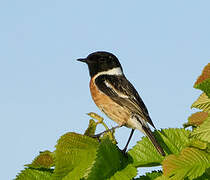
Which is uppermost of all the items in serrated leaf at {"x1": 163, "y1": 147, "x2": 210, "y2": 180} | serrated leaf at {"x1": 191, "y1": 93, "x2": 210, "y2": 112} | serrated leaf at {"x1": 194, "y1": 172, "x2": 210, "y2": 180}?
serrated leaf at {"x1": 191, "y1": 93, "x2": 210, "y2": 112}

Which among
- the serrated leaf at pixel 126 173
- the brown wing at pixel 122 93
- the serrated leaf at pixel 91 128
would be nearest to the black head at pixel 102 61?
the brown wing at pixel 122 93

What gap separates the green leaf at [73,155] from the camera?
9.56 ft

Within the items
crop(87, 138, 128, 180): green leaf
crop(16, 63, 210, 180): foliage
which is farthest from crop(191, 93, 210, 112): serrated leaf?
crop(87, 138, 128, 180): green leaf

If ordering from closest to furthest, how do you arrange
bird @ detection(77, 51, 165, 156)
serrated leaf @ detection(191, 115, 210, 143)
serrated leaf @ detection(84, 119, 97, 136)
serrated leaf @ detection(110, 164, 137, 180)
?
serrated leaf @ detection(191, 115, 210, 143), serrated leaf @ detection(110, 164, 137, 180), serrated leaf @ detection(84, 119, 97, 136), bird @ detection(77, 51, 165, 156)

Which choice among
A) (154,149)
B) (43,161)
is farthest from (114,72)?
(154,149)

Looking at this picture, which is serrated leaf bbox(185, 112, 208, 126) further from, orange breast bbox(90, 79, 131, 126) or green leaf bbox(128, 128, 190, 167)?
orange breast bbox(90, 79, 131, 126)

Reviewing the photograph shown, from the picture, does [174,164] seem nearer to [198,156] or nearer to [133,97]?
[198,156]

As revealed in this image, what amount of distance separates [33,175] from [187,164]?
4.09 feet

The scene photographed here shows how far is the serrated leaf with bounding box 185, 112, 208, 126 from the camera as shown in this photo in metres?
3.15

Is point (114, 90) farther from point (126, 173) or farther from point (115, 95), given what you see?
point (126, 173)

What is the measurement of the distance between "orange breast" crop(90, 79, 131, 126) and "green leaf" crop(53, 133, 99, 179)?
138 inches

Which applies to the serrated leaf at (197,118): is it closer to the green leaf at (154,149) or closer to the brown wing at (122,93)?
the green leaf at (154,149)

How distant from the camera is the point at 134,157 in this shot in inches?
123

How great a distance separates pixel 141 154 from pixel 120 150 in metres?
0.17
